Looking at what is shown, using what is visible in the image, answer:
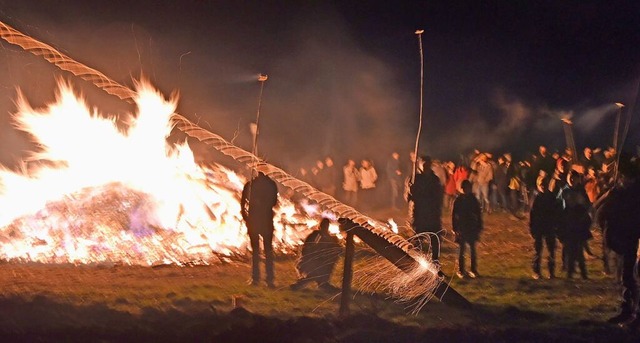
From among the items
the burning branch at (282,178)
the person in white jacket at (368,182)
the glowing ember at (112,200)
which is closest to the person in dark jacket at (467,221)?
the burning branch at (282,178)

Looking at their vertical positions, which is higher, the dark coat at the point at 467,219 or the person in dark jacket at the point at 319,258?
the dark coat at the point at 467,219

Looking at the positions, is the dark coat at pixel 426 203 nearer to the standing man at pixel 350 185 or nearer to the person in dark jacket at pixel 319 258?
the person in dark jacket at pixel 319 258

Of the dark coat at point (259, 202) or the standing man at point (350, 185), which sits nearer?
the dark coat at point (259, 202)

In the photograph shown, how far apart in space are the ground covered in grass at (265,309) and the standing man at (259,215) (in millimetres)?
205

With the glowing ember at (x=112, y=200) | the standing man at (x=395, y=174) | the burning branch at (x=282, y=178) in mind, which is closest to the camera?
the burning branch at (x=282, y=178)

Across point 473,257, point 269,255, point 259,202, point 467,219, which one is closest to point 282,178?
point 259,202

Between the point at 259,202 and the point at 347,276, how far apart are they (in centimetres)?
182

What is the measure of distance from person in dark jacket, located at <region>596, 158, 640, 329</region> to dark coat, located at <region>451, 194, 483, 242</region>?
5.50 feet

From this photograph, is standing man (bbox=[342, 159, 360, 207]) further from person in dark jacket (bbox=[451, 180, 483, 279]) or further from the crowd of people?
person in dark jacket (bbox=[451, 180, 483, 279])

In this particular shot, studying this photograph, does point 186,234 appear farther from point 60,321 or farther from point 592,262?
point 592,262

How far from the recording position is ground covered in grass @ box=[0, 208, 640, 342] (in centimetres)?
723

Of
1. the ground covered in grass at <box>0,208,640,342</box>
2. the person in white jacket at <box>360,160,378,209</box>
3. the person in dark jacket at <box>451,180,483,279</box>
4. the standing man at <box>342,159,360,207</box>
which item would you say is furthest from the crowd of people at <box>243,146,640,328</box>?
the standing man at <box>342,159,360,207</box>

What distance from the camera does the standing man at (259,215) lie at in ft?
28.8

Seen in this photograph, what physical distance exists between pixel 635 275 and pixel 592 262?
1.75 meters
